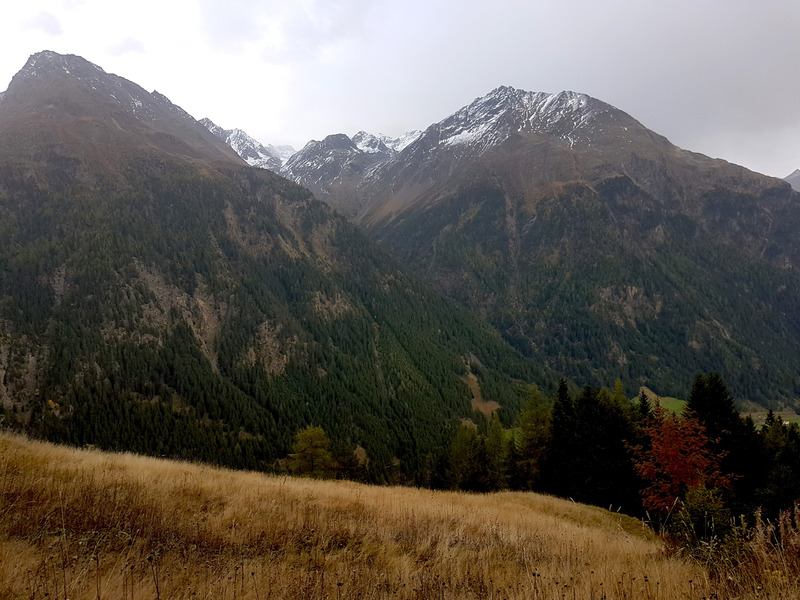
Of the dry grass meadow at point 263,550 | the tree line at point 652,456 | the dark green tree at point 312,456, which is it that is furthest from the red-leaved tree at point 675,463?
the dark green tree at point 312,456

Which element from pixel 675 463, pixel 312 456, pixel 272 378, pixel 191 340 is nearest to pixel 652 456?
pixel 675 463

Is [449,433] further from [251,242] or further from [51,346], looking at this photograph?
[251,242]

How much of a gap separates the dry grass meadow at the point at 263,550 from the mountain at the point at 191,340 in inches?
2058

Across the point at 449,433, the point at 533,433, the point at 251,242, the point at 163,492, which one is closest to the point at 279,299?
the point at 251,242

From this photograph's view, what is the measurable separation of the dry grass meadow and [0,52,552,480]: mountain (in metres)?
52.3

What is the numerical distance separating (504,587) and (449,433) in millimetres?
120888

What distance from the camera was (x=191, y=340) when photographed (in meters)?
133

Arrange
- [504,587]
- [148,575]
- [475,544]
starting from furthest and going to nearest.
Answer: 1. [475,544]
2. [504,587]
3. [148,575]

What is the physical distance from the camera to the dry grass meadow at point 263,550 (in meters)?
5.33

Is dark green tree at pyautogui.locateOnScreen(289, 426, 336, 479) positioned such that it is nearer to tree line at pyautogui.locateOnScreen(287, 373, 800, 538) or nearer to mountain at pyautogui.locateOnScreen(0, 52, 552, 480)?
tree line at pyautogui.locateOnScreen(287, 373, 800, 538)

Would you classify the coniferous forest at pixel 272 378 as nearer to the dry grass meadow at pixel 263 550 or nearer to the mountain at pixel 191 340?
the mountain at pixel 191 340

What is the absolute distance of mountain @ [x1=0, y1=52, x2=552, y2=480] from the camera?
98.2 metres

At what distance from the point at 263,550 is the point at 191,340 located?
143 m

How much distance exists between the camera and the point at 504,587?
642 cm
